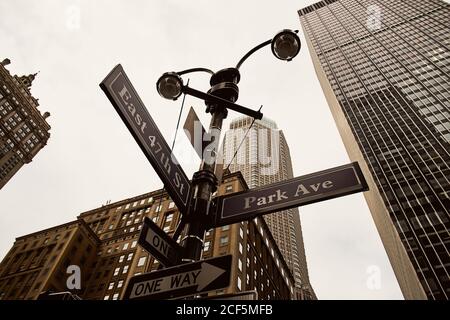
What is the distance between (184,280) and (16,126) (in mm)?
131827

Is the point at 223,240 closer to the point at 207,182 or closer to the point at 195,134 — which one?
the point at 195,134

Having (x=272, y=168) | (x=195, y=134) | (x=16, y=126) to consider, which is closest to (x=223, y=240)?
(x=195, y=134)

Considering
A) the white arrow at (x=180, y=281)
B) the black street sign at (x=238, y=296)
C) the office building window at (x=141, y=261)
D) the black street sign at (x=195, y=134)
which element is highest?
the office building window at (x=141, y=261)

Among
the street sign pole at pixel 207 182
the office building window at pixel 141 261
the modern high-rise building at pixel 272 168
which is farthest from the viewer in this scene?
the modern high-rise building at pixel 272 168

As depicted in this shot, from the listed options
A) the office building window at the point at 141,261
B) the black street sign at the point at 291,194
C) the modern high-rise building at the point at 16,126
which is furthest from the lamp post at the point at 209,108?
the modern high-rise building at the point at 16,126

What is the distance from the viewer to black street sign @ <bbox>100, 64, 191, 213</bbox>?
3.87 metres

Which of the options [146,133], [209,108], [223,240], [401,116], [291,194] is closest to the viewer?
[146,133]

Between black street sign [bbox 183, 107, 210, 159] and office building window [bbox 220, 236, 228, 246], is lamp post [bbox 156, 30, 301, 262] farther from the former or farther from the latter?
office building window [bbox 220, 236, 228, 246]

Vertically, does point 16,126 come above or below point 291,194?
above

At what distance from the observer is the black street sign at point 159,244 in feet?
11.6

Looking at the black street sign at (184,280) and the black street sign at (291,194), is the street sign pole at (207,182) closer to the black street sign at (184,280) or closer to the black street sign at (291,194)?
the black street sign at (291,194)

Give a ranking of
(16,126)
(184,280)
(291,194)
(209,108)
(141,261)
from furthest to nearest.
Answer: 1. (16,126)
2. (141,261)
3. (209,108)
4. (291,194)
5. (184,280)

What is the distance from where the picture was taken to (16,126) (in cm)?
→ 11462

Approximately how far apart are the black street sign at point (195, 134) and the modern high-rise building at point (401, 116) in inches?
2022
